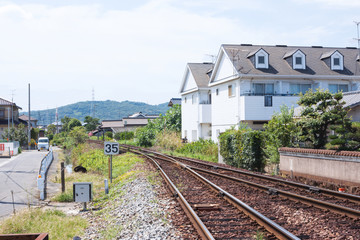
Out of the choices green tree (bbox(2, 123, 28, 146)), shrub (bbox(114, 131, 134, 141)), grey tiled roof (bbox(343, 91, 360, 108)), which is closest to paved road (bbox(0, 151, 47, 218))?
grey tiled roof (bbox(343, 91, 360, 108))

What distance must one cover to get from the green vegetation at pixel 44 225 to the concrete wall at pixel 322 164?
8.22m

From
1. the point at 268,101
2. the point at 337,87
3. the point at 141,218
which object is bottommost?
the point at 141,218

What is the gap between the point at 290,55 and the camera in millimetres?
31703

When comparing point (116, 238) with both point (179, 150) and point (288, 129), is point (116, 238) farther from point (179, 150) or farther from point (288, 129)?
point (179, 150)

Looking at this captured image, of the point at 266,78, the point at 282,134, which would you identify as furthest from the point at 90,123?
the point at 282,134

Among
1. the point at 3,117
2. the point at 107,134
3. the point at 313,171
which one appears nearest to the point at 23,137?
the point at 3,117

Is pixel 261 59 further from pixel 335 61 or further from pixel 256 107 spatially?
pixel 335 61

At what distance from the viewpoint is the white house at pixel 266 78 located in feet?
96.1

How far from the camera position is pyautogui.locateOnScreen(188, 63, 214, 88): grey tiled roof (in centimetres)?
3978

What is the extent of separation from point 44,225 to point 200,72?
34.2 meters

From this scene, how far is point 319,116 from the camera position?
15.4 m

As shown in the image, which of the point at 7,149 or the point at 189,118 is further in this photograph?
the point at 189,118

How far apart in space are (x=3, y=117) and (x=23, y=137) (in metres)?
10.1

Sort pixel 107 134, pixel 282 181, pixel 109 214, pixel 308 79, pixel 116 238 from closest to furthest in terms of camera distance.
→ pixel 116 238, pixel 109 214, pixel 282 181, pixel 308 79, pixel 107 134
